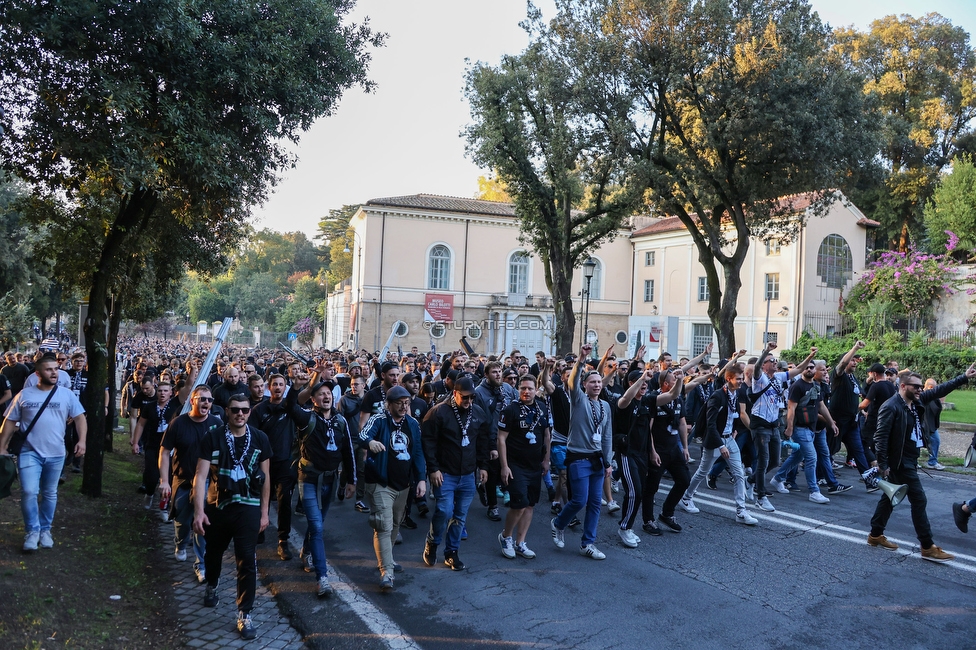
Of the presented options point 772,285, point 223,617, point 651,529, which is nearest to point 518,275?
point 772,285

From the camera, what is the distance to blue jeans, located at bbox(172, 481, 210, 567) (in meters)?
6.32

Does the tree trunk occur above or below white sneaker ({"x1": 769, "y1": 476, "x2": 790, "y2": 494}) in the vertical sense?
above

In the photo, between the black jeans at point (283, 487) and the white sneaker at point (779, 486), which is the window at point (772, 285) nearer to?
the white sneaker at point (779, 486)

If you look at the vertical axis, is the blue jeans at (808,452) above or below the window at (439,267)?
A: below

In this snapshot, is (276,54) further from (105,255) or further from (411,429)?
(411,429)

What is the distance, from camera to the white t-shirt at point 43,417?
6516mm

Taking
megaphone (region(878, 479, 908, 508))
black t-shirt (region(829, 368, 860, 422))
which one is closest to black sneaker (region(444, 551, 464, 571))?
megaphone (region(878, 479, 908, 508))

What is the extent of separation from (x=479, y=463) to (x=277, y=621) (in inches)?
91.1

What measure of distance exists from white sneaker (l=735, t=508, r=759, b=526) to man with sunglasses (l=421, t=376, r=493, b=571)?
3333mm

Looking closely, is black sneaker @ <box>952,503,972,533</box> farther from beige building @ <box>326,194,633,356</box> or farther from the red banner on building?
beige building @ <box>326,194,633,356</box>

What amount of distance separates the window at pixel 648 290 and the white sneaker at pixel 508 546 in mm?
40068

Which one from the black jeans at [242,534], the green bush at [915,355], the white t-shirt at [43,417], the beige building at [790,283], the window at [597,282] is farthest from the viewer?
the window at [597,282]

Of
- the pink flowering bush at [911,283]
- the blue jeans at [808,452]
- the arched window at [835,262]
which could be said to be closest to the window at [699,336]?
the arched window at [835,262]

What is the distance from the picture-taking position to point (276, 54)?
Answer: 8.76 m
